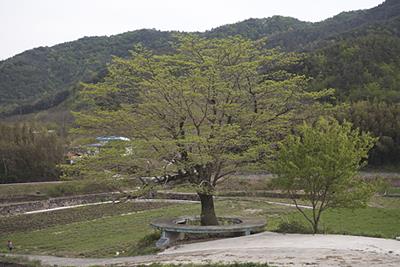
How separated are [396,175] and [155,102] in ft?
108

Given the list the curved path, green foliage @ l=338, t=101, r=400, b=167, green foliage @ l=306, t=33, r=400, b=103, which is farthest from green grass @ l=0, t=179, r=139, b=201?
green foliage @ l=306, t=33, r=400, b=103

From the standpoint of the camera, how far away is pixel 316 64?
76.1 metres

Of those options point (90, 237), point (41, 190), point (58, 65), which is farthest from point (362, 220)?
point (58, 65)

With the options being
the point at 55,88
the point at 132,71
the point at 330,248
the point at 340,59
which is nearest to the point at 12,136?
the point at 132,71

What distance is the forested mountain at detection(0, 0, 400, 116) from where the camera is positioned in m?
71.2

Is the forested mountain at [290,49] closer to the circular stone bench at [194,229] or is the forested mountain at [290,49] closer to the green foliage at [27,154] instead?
the circular stone bench at [194,229]

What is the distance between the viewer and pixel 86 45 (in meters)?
172

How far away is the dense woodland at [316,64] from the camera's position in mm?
51188

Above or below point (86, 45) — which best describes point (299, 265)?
below

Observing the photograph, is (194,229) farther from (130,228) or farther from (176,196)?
(176,196)

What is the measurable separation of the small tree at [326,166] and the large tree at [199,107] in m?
1.68

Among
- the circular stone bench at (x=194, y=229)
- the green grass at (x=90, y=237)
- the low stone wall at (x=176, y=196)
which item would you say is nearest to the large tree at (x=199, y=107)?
the circular stone bench at (x=194, y=229)

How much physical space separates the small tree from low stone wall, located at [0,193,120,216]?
937 inches

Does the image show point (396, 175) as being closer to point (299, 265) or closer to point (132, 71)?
point (132, 71)
